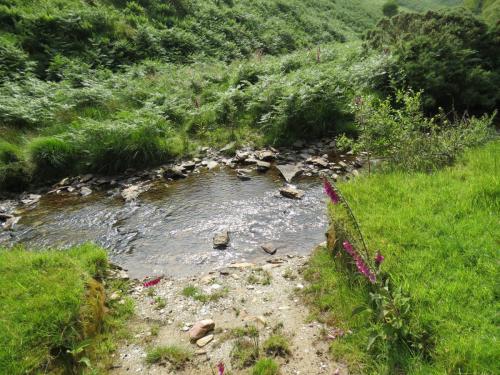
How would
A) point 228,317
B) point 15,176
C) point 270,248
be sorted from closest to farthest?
point 228,317 < point 270,248 < point 15,176

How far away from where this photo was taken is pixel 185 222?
757 cm

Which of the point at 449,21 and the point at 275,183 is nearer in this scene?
the point at 275,183

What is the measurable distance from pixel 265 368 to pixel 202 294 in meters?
1.73

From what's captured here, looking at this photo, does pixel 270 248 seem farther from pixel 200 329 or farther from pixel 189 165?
pixel 189 165

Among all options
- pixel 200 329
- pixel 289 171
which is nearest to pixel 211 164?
pixel 289 171

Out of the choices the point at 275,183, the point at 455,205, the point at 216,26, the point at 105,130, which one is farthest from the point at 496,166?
the point at 216,26

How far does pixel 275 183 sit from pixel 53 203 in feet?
19.0

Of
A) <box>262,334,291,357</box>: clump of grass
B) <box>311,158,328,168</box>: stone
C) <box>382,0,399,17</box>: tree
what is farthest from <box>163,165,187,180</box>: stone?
<box>382,0,399,17</box>: tree

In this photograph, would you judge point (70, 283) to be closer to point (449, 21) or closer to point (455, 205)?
point (455, 205)

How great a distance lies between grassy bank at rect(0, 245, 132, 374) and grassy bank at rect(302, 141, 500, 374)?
282 cm

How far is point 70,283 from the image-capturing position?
173 inches

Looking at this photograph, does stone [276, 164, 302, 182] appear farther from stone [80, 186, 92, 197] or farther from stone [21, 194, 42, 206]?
stone [21, 194, 42, 206]

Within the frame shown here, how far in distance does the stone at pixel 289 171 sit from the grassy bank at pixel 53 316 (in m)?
5.37

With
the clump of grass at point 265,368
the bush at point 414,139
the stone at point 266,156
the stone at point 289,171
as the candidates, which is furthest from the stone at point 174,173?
the clump of grass at point 265,368
